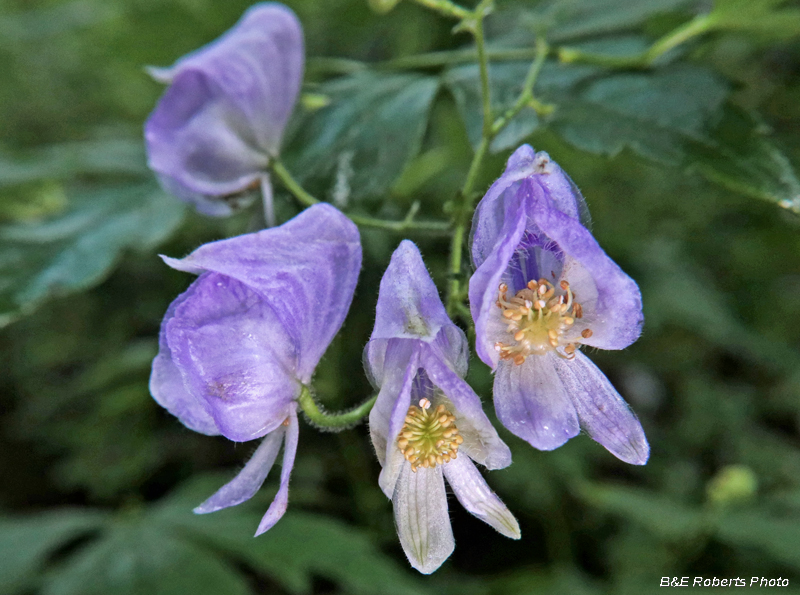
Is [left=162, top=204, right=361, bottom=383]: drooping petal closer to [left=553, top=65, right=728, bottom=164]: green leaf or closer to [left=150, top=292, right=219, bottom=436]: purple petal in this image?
[left=150, top=292, right=219, bottom=436]: purple petal

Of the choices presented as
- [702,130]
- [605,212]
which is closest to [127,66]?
[605,212]

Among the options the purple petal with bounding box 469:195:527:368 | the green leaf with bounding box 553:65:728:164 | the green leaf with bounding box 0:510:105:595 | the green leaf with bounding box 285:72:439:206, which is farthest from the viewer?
the green leaf with bounding box 0:510:105:595

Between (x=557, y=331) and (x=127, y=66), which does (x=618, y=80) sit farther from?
(x=127, y=66)

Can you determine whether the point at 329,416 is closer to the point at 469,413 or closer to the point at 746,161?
the point at 469,413

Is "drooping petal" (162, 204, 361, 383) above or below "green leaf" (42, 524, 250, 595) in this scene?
above

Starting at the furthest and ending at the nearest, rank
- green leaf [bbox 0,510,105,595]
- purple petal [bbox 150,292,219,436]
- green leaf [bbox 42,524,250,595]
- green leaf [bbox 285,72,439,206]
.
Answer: green leaf [bbox 0,510,105,595] → green leaf [bbox 42,524,250,595] → green leaf [bbox 285,72,439,206] → purple petal [bbox 150,292,219,436]

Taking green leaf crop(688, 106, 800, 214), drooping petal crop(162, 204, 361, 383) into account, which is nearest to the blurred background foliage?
green leaf crop(688, 106, 800, 214)
